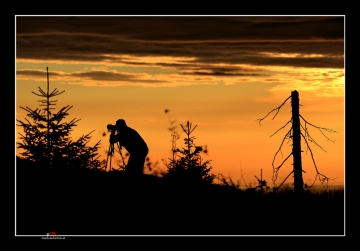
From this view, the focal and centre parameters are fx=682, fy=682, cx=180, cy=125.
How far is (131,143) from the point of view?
758 inches

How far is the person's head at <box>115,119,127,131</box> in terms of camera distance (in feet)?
62.4

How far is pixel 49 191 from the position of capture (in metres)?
19.5

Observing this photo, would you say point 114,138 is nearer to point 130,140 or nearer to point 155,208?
point 130,140

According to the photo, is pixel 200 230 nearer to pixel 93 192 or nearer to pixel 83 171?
pixel 93 192

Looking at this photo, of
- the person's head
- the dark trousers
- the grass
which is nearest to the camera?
the grass

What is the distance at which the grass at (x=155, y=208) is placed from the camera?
17.4 metres

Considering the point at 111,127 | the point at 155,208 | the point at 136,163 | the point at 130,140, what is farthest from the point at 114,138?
the point at 155,208

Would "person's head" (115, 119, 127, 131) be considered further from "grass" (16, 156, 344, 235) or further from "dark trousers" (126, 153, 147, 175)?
"grass" (16, 156, 344, 235)

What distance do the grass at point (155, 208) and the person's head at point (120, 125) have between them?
1.61 m

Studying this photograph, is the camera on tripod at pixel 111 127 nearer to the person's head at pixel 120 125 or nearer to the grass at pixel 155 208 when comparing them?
the person's head at pixel 120 125

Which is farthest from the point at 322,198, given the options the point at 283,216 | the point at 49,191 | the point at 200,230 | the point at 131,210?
the point at 49,191

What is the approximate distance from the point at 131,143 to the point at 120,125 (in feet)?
2.05

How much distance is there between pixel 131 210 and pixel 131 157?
1.66 m

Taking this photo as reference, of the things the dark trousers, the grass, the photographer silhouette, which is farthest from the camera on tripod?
the grass
